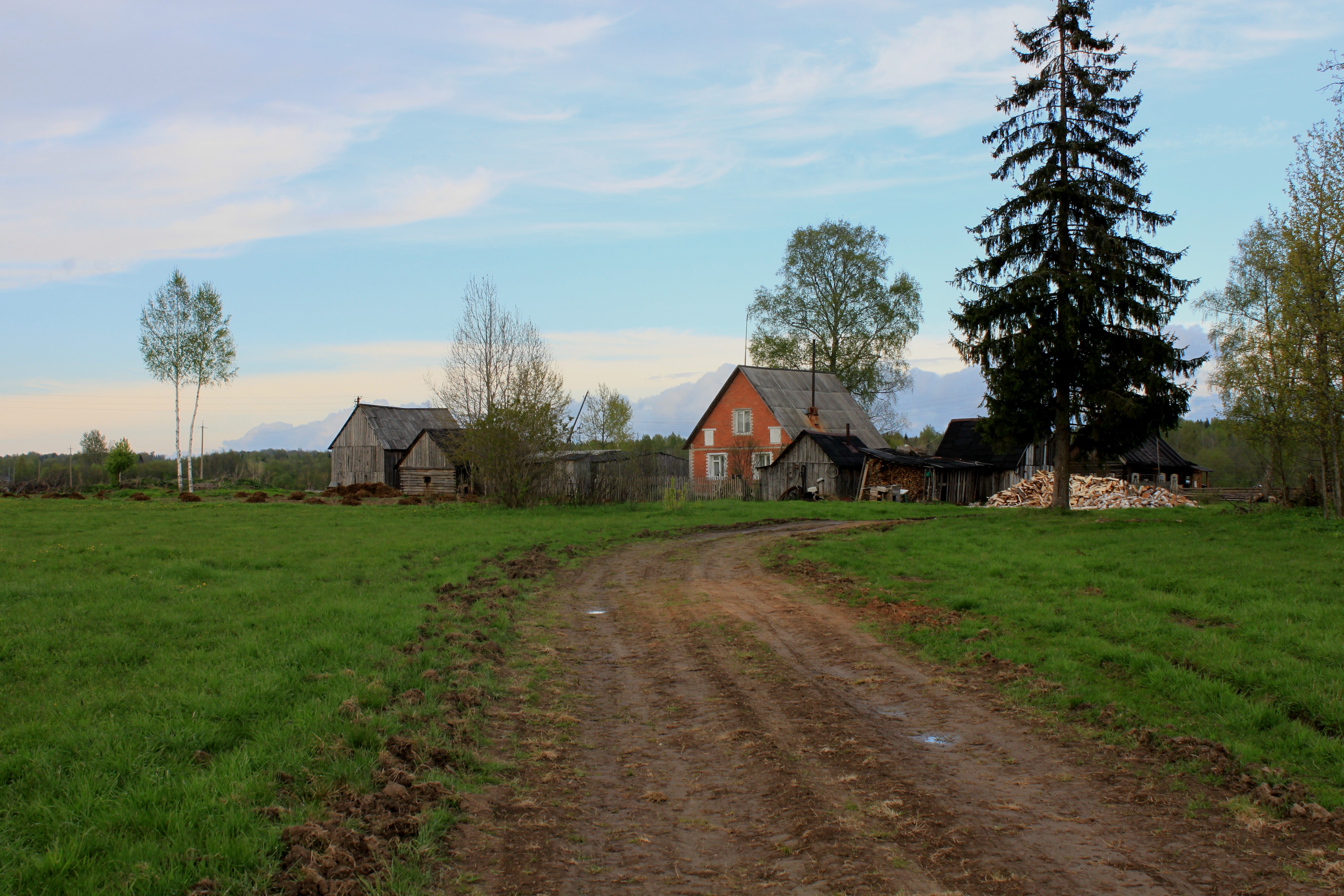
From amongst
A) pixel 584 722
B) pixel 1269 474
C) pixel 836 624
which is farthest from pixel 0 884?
pixel 1269 474

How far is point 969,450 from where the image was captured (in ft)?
138

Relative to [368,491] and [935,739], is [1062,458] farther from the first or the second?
[368,491]

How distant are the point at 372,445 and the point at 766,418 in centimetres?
2533

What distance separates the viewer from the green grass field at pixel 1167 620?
5.88 meters

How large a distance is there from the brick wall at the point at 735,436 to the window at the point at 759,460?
12 cm

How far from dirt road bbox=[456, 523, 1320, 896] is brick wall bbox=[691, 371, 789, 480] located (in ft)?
118

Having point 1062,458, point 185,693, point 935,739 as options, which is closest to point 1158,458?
point 1062,458

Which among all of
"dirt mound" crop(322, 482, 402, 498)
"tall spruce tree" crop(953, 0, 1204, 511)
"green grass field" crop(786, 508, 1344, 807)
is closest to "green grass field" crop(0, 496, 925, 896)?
"green grass field" crop(786, 508, 1344, 807)

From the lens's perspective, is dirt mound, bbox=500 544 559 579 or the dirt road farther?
dirt mound, bbox=500 544 559 579

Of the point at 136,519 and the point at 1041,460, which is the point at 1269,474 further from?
the point at 136,519

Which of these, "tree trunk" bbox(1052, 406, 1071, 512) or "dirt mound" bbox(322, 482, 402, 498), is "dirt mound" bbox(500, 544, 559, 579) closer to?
"tree trunk" bbox(1052, 406, 1071, 512)

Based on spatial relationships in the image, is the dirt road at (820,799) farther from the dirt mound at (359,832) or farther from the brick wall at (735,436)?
the brick wall at (735,436)

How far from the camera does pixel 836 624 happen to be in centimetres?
952

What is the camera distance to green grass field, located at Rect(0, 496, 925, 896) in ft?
12.5
